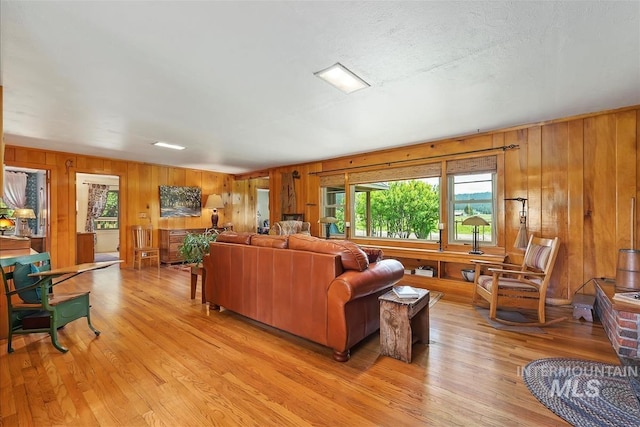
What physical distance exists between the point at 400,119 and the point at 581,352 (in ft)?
9.61

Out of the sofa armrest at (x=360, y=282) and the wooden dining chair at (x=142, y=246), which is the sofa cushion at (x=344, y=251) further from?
the wooden dining chair at (x=142, y=246)

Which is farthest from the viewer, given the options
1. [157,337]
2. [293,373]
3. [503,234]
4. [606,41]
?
[503,234]

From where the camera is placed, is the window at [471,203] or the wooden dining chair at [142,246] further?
the wooden dining chair at [142,246]

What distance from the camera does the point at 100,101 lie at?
294cm

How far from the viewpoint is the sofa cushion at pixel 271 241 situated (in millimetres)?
2703

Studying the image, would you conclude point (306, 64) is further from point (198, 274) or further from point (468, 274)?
point (468, 274)

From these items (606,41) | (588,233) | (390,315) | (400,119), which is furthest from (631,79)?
(390,315)

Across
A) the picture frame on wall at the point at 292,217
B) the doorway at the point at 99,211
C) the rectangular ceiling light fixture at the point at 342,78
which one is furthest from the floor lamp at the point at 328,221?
the doorway at the point at 99,211

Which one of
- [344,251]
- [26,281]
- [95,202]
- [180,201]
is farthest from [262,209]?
[344,251]

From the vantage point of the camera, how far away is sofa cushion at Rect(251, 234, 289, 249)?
8.87ft

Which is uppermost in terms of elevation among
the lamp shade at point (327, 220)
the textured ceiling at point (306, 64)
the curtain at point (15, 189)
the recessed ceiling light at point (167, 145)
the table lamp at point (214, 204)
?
the recessed ceiling light at point (167, 145)

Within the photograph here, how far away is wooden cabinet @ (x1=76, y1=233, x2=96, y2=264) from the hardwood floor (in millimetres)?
4239

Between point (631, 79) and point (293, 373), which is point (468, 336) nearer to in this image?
point (293, 373)

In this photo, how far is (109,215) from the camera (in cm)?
882
